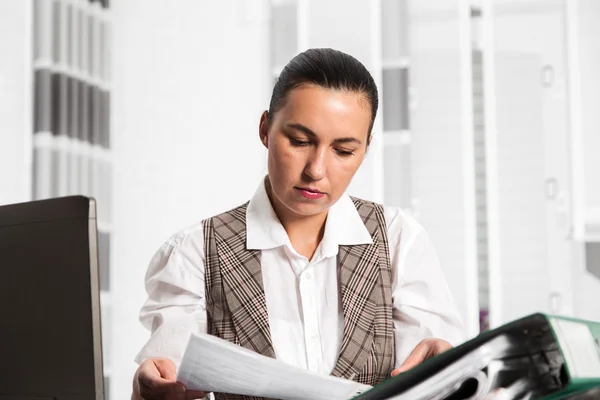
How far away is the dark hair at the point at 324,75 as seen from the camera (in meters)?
1.13

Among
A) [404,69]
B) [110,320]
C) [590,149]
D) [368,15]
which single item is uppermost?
[368,15]

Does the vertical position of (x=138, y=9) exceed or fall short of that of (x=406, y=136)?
it exceeds it

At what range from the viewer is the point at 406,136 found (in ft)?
10.5

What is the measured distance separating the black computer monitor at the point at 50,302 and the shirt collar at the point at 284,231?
455 millimetres

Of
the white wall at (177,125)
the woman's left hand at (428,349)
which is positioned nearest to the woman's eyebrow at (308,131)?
the woman's left hand at (428,349)

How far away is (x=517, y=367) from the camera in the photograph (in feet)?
1.73

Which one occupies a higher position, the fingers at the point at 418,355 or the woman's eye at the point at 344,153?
the woman's eye at the point at 344,153

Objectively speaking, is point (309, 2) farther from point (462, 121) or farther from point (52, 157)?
point (52, 157)

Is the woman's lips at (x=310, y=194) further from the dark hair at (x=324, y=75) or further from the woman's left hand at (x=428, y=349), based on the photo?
the woman's left hand at (x=428, y=349)

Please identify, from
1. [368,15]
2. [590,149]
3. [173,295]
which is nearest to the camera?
[173,295]

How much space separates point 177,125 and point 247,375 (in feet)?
9.43

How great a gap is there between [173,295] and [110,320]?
2.26 m

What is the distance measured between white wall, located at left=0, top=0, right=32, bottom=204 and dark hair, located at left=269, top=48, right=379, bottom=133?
206 cm

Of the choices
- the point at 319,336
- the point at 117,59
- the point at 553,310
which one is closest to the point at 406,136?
the point at 553,310
